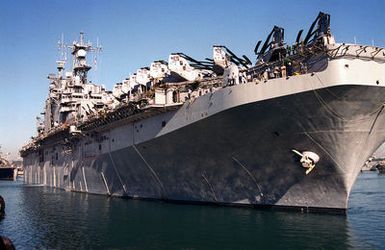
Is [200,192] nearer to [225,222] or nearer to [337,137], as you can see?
[225,222]

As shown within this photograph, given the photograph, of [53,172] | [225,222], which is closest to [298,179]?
[225,222]

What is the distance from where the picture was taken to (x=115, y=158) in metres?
22.3

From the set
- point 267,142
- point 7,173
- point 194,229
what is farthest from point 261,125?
point 7,173

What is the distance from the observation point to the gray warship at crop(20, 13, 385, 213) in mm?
12938

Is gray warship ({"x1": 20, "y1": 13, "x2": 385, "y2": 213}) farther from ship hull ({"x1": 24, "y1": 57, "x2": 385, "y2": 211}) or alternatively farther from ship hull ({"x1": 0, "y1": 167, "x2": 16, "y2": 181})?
ship hull ({"x1": 0, "y1": 167, "x2": 16, "y2": 181})

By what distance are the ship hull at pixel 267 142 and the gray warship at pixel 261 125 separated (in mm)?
39

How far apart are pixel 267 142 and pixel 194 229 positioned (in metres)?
4.41

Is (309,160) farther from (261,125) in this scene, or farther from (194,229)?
(194,229)

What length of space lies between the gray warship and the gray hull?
0.13ft

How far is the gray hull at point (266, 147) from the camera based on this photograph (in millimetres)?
13227

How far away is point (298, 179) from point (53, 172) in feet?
96.7

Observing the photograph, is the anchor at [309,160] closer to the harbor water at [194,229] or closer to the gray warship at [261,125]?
the gray warship at [261,125]

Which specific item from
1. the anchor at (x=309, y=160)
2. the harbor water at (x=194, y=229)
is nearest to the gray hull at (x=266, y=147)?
the anchor at (x=309, y=160)

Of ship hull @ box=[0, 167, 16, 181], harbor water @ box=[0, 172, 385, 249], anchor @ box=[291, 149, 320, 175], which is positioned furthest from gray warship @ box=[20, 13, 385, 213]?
ship hull @ box=[0, 167, 16, 181]
